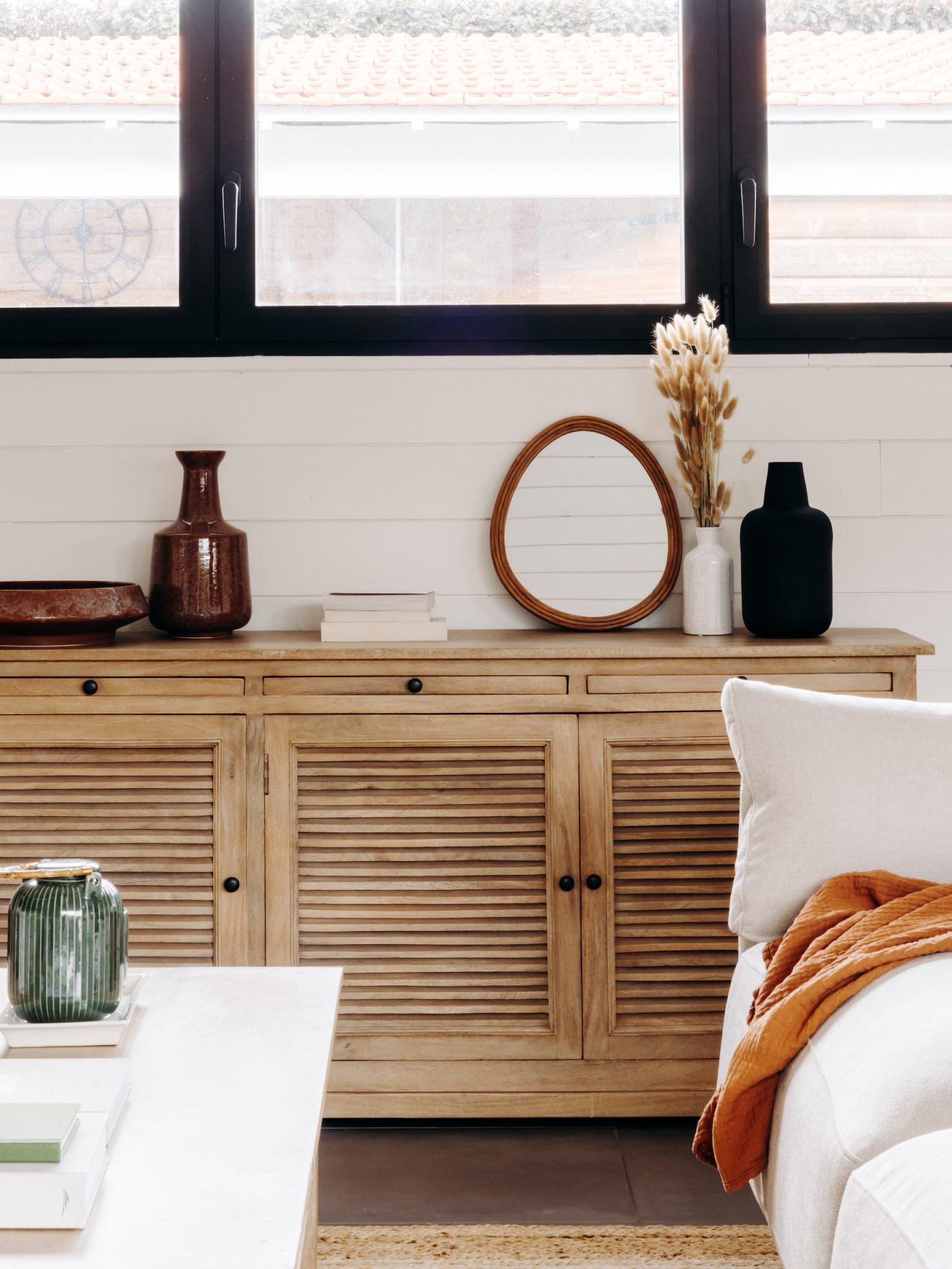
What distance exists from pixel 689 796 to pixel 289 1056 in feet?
3.89

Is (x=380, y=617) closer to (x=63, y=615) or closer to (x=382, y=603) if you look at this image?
(x=382, y=603)

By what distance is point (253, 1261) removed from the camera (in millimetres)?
925

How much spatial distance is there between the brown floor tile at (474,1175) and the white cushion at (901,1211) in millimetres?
912

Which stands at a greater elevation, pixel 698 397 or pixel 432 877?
pixel 698 397

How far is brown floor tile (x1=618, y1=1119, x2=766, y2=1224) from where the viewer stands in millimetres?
1989

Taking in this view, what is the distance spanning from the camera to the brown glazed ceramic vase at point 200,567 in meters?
2.44

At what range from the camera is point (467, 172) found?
8.91 ft

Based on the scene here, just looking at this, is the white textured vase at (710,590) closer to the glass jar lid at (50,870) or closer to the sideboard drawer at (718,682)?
the sideboard drawer at (718,682)

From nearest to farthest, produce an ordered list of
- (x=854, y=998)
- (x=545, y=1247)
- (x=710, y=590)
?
(x=854, y=998) → (x=545, y=1247) → (x=710, y=590)

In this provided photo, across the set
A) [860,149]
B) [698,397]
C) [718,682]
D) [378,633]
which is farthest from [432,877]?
[860,149]

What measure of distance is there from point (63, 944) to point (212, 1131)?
11.4 inches

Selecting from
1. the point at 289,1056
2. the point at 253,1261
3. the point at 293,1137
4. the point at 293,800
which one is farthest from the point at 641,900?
the point at 253,1261

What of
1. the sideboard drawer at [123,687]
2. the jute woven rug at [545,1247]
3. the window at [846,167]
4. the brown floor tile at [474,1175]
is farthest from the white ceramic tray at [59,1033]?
the window at [846,167]

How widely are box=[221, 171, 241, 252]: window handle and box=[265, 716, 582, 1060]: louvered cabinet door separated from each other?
1.14 m
